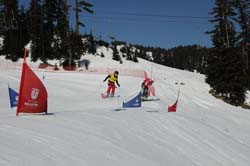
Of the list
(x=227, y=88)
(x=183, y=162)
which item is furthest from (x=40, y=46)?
(x=183, y=162)

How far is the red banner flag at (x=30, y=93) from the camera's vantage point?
31.4ft

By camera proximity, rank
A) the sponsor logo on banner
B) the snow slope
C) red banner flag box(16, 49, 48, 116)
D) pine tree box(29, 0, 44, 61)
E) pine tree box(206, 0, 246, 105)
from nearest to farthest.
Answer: the snow slope → red banner flag box(16, 49, 48, 116) → the sponsor logo on banner → pine tree box(206, 0, 246, 105) → pine tree box(29, 0, 44, 61)

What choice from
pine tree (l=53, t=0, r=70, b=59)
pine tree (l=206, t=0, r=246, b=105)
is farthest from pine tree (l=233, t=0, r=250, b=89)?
pine tree (l=53, t=0, r=70, b=59)

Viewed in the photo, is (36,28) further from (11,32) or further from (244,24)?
(244,24)

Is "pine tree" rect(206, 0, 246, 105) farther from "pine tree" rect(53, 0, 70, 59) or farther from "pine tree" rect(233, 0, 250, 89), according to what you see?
"pine tree" rect(53, 0, 70, 59)

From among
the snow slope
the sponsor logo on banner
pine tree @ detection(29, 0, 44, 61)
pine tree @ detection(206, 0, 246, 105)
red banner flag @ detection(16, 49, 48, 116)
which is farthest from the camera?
pine tree @ detection(29, 0, 44, 61)

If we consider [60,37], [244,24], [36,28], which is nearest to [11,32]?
[36,28]

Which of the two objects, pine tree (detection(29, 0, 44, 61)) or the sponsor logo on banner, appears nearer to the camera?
the sponsor logo on banner

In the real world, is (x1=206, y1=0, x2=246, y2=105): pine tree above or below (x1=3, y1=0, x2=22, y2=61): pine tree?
below

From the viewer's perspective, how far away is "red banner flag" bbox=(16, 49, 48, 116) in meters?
9.59

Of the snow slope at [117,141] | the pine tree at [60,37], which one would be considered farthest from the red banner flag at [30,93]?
the pine tree at [60,37]

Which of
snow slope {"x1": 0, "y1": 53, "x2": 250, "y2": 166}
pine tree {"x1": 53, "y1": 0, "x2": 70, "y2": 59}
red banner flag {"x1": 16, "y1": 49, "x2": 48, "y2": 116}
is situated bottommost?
snow slope {"x1": 0, "y1": 53, "x2": 250, "y2": 166}

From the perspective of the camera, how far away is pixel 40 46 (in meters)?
55.9

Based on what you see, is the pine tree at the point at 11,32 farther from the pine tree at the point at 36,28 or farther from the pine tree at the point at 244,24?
the pine tree at the point at 244,24
